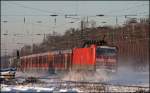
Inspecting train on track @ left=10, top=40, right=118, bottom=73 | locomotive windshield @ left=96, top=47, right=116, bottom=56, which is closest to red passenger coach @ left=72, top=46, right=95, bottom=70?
train on track @ left=10, top=40, right=118, bottom=73

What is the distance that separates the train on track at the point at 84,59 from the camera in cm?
3203

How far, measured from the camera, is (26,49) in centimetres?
7944

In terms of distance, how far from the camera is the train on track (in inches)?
1261

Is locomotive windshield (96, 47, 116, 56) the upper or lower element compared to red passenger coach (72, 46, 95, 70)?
upper

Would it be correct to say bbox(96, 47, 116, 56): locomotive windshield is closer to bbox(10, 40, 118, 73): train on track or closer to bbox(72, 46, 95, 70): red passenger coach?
bbox(10, 40, 118, 73): train on track

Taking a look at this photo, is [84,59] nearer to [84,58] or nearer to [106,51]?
[84,58]

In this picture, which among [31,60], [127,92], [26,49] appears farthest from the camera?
[26,49]

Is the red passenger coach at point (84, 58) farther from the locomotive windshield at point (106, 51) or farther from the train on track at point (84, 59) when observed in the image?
the locomotive windshield at point (106, 51)

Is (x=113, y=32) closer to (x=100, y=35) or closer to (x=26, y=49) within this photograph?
(x=100, y=35)

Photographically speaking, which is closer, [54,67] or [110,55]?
[110,55]

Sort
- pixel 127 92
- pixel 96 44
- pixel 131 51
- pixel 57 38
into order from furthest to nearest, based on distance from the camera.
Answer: pixel 57 38, pixel 131 51, pixel 96 44, pixel 127 92

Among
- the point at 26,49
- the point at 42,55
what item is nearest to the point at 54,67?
the point at 42,55

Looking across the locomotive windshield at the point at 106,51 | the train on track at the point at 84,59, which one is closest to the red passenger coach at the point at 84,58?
the train on track at the point at 84,59

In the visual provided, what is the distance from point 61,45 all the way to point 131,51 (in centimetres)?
1059
